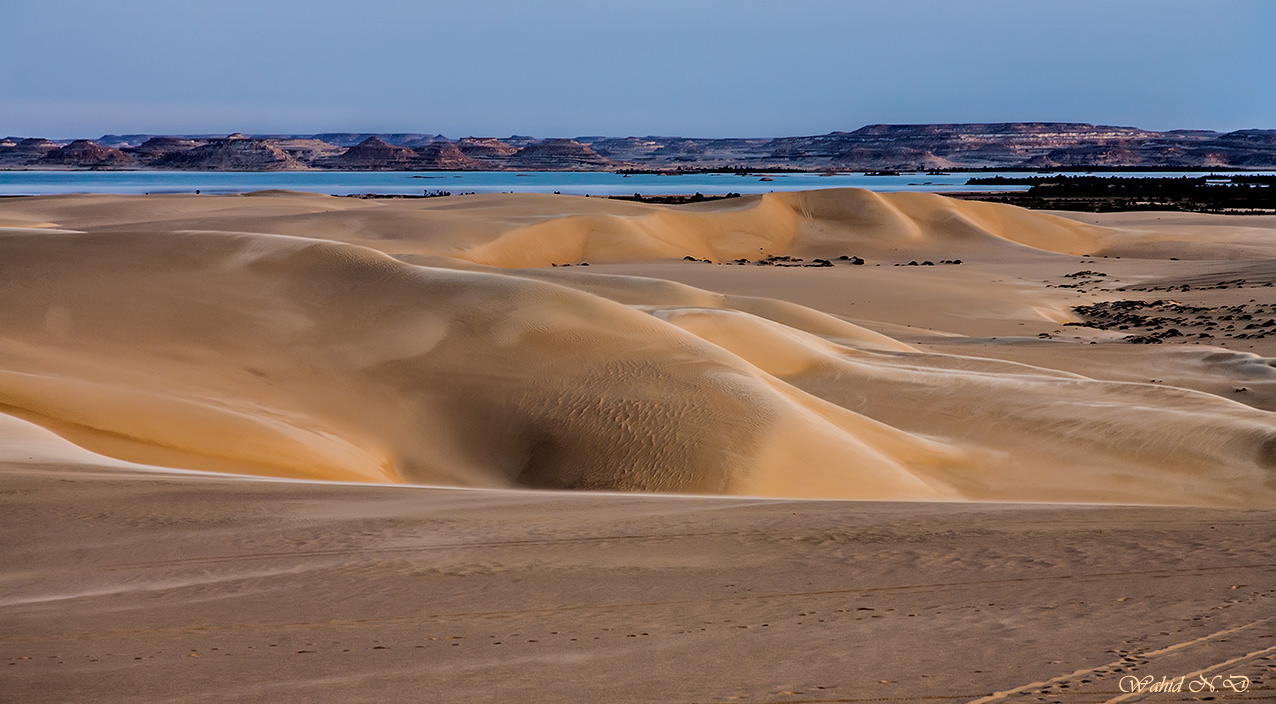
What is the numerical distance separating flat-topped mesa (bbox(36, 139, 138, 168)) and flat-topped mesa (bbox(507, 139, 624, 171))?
55.5m

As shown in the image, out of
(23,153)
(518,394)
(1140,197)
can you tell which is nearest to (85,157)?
(23,153)

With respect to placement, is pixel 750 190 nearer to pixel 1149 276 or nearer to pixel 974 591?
pixel 1149 276

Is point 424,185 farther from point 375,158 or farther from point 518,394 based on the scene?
point 518,394

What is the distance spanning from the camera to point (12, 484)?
569cm

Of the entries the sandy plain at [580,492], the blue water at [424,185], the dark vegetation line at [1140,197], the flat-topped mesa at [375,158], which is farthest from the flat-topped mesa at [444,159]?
the sandy plain at [580,492]

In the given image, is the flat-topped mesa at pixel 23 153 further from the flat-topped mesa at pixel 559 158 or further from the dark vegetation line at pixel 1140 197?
the dark vegetation line at pixel 1140 197

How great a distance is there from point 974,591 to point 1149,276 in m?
28.9

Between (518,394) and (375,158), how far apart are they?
168297 mm

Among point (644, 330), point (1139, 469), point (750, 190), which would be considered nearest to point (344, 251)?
point (644, 330)

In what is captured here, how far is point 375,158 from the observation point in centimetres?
17012

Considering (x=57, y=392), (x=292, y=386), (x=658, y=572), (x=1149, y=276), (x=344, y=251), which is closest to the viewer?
(x=658, y=572)

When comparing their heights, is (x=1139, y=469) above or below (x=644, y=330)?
below

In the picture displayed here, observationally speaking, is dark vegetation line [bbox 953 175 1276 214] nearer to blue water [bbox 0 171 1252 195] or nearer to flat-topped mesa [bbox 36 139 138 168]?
blue water [bbox 0 171 1252 195]

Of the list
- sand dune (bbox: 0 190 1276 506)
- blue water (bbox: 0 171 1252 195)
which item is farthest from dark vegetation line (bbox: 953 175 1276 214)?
sand dune (bbox: 0 190 1276 506)
